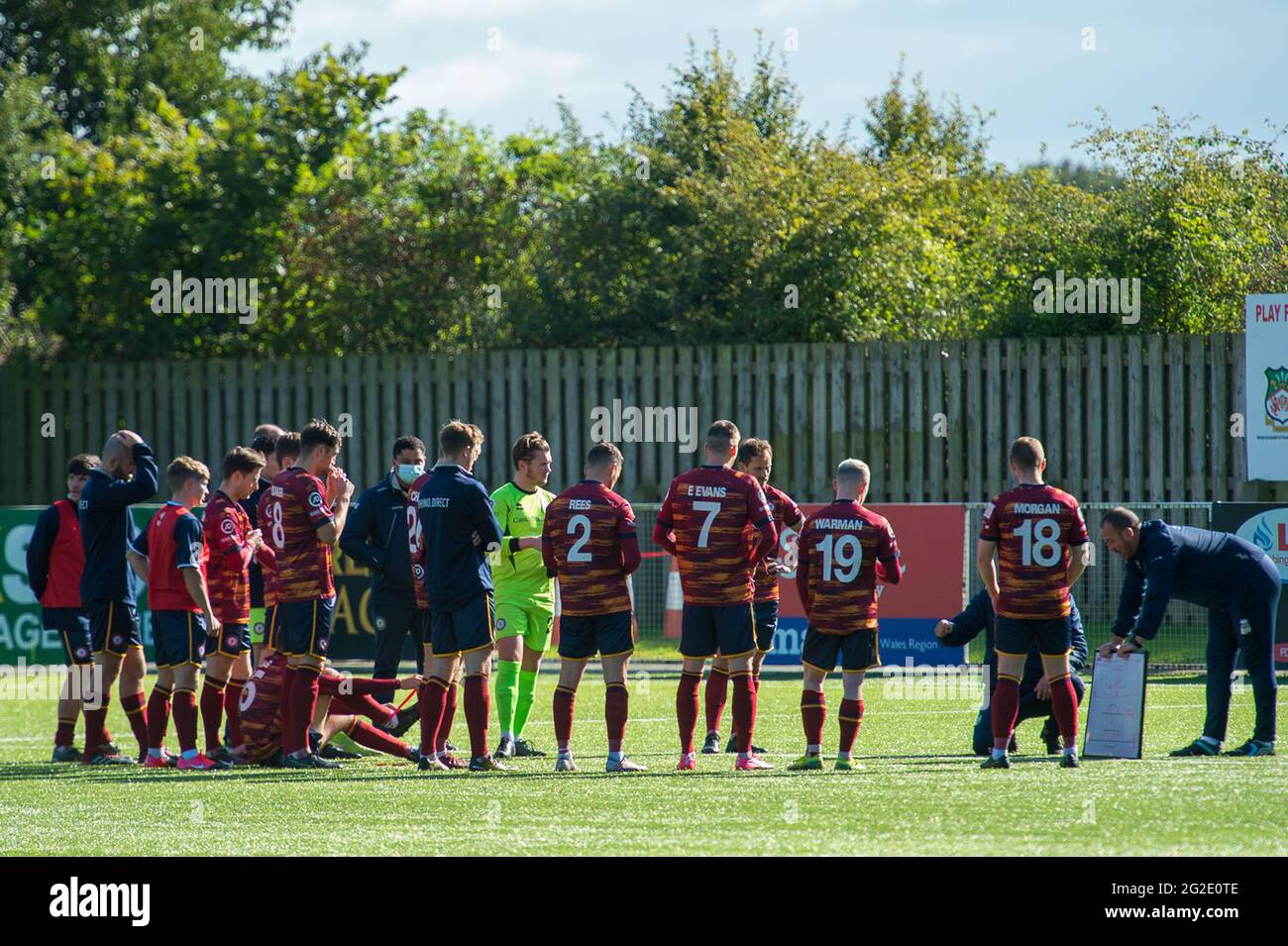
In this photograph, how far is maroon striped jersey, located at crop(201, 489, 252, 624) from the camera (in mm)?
10703

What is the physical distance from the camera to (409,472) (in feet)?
36.4

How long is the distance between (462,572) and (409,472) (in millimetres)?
1510

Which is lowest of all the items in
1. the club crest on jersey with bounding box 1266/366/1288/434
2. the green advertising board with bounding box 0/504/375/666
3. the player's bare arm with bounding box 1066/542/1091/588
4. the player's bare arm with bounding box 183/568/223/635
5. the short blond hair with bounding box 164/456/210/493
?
the green advertising board with bounding box 0/504/375/666

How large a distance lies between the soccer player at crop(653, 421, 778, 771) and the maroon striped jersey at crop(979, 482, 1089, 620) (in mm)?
1424

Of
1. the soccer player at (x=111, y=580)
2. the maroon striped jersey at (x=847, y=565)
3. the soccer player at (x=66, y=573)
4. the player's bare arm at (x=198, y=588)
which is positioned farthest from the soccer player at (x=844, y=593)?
the soccer player at (x=66, y=573)

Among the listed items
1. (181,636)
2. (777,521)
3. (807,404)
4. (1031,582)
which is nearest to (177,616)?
(181,636)

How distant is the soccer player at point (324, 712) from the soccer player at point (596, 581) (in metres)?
1.34

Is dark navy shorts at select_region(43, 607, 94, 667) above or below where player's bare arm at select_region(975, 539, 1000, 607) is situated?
below

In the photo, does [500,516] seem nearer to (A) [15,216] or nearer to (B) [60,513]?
(B) [60,513]

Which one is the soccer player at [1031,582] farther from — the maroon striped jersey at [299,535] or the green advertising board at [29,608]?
the green advertising board at [29,608]

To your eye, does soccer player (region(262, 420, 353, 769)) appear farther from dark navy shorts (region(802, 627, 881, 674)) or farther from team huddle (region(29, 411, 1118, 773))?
dark navy shorts (region(802, 627, 881, 674))

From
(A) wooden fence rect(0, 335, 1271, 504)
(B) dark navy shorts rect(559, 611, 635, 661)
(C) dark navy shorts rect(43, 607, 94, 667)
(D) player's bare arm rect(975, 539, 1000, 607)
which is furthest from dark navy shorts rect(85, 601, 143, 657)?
(A) wooden fence rect(0, 335, 1271, 504)

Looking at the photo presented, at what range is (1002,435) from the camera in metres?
21.8

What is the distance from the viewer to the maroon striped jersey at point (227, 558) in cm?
1070
